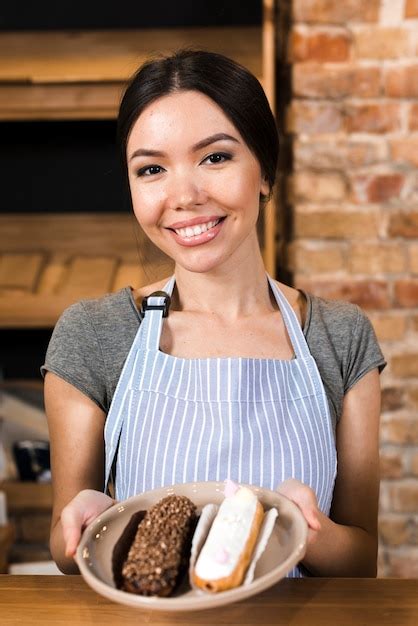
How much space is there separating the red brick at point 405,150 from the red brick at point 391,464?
77cm

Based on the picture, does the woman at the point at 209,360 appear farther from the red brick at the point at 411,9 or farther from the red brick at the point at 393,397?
the red brick at the point at 411,9

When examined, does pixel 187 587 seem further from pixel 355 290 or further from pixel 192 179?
pixel 355 290

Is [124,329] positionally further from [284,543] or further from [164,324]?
[284,543]

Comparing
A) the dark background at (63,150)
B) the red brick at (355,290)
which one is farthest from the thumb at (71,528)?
the dark background at (63,150)

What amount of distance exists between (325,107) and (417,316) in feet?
1.95

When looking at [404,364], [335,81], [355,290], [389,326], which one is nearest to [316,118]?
[335,81]

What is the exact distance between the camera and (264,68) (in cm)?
213

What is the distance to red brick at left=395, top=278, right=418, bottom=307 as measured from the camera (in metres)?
2.18

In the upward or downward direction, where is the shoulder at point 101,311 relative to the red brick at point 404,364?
upward

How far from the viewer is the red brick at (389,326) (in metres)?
2.20

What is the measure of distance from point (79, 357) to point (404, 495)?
1.21 m

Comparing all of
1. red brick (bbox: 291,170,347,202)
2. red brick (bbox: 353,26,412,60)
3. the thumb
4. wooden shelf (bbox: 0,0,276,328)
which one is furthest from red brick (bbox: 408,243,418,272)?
the thumb

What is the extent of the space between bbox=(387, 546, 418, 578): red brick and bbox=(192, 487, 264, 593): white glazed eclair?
1455mm

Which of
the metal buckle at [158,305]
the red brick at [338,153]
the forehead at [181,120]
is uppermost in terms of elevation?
the red brick at [338,153]
